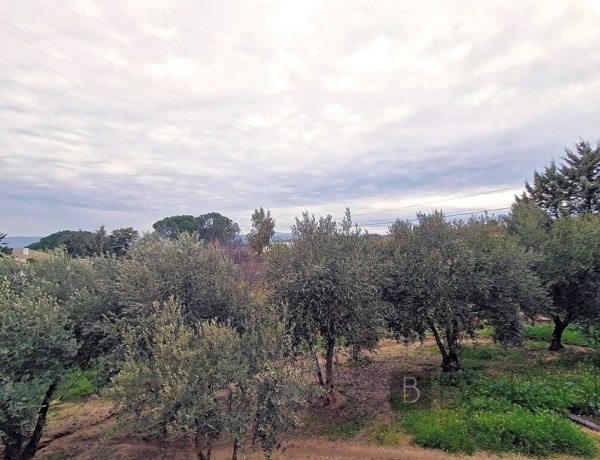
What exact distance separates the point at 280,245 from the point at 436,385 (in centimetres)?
845

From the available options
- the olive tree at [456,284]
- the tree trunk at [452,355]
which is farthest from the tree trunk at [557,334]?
the tree trunk at [452,355]

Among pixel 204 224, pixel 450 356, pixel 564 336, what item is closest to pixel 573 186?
pixel 564 336

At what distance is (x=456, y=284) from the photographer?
12.0m

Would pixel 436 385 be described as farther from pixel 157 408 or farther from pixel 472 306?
pixel 157 408

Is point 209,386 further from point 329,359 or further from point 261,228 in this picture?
point 261,228

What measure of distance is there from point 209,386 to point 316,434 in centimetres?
550

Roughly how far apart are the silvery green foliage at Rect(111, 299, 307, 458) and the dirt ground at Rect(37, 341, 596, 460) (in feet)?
5.51

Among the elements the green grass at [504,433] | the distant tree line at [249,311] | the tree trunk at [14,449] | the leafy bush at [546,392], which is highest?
the distant tree line at [249,311]

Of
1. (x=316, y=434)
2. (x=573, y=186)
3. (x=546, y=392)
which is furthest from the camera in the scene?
(x=573, y=186)

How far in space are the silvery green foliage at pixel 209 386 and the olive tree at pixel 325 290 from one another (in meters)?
2.38

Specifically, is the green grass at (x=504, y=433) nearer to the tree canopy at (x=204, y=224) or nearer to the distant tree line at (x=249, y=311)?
the distant tree line at (x=249, y=311)

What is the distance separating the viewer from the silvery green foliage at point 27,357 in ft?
27.4

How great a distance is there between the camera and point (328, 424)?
11.6m

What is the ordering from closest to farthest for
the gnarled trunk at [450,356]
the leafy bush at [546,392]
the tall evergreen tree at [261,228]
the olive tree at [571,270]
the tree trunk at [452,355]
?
the leafy bush at [546,392] < the tree trunk at [452,355] < the gnarled trunk at [450,356] < the olive tree at [571,270] < the tall evergreen tree at [261,228]
